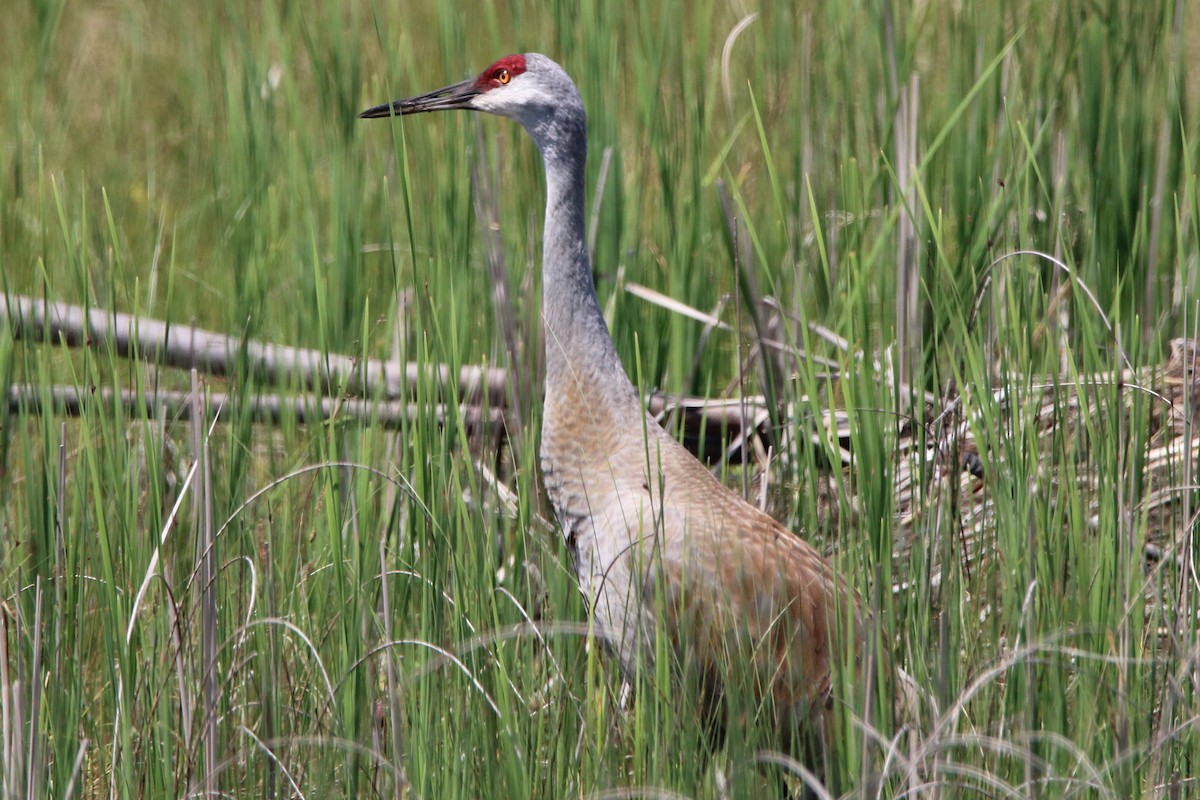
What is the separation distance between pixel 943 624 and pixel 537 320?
4.72 feet

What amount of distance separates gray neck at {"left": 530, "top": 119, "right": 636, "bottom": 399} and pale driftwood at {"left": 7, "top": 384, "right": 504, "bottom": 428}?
0.20 m

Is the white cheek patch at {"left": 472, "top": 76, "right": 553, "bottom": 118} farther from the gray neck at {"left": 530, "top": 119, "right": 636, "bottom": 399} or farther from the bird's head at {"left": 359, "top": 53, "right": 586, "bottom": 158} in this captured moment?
the gray neck at {"left": 530, "top": 119, "right": 636, "bottom": 399}

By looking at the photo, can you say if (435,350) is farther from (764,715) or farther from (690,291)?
(690,291)

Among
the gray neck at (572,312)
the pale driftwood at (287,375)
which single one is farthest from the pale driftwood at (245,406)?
the gray neck at (572,312)

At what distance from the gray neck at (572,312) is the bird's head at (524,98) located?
17cm

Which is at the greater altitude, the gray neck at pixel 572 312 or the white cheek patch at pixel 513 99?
the white cheek patch at pixel 513 99

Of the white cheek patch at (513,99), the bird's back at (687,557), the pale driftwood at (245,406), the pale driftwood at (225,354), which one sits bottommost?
the bird's back at (687,557)

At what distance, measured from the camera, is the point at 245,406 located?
92.6 inches

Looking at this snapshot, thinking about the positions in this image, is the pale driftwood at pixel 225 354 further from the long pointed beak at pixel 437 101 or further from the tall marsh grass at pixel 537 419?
the long pointed beak at pixel 437 101

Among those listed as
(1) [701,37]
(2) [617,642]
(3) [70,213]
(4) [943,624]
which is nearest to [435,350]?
(2) [617,642]

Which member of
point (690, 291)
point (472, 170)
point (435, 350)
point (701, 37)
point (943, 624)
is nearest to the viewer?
point (943, 624)

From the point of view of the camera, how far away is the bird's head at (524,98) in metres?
2.69

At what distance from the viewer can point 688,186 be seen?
325cm

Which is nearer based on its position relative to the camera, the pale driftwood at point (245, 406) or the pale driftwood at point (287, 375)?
the pale driftwood at point (245, 406)
